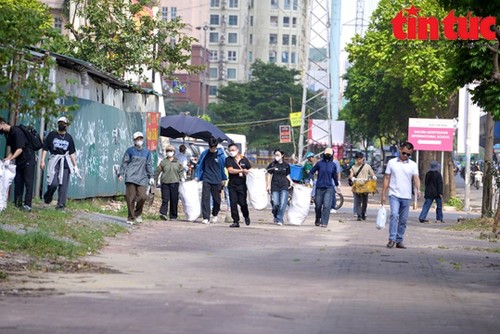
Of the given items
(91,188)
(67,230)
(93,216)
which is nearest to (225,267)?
(67,230)

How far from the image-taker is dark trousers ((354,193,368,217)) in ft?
98.7

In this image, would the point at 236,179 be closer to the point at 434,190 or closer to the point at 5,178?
the point at 5,178

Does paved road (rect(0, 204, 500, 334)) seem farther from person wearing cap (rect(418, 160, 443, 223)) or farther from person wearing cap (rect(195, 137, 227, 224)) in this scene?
person wearing cap (rect(418, 160, 443, 223))

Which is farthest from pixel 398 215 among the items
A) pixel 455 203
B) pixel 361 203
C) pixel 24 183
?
pixel 455 203

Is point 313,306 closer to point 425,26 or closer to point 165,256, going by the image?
point 165,256

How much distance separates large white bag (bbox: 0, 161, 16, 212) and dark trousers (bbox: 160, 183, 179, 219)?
645 centimetres

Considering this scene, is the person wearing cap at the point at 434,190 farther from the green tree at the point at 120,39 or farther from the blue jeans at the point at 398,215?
the blue jeans at the point at 398,215

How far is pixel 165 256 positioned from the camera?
1634cm

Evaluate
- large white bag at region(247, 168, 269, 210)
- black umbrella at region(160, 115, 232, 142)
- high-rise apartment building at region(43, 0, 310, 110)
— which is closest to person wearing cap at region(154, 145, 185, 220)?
large white bag at region(247, 168, 269, 210)

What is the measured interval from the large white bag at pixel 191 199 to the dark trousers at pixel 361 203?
20.1ft

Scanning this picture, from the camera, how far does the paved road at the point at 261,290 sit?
9.46 metres

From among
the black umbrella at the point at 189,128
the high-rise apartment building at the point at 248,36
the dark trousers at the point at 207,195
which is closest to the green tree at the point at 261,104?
the high-rise apartment building at the point at 248,36

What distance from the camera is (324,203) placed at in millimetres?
25969

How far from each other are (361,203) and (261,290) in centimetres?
1851
